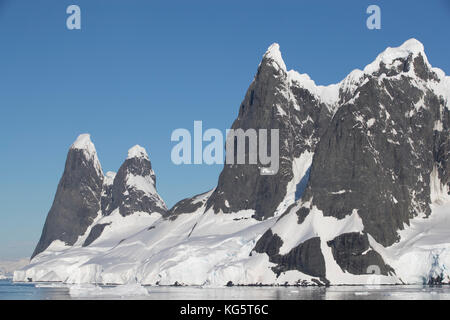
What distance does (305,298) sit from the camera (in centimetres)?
15375
